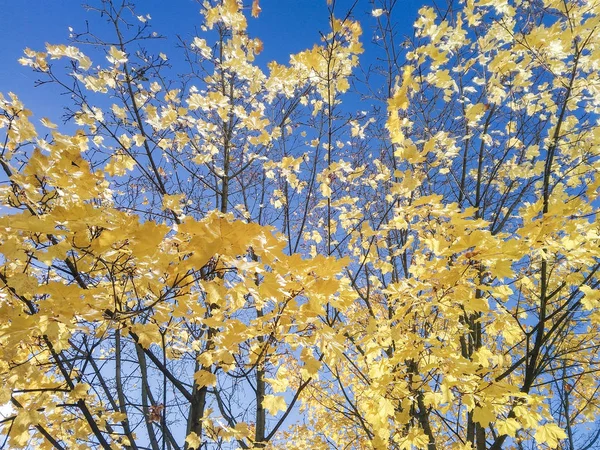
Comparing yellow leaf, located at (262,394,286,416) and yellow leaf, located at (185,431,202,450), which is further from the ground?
yellow leaf, located at (262,394,286,416)

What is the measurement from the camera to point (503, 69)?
9.27 feet

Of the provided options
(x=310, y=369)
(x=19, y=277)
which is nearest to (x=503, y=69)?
→ (x=310, y=369)

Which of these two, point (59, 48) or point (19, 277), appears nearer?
point (19, 277)

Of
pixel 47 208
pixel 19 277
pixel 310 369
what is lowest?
pixel 310 369

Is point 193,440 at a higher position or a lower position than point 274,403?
lower

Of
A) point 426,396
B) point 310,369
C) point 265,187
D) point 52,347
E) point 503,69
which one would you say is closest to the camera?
point 310,369

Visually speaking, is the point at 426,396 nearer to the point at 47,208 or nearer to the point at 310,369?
the point at 310,369

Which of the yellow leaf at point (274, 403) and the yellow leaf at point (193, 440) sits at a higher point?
the yellow leaf at point (274, 403)

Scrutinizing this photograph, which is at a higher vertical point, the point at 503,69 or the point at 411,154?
the point at 503,69

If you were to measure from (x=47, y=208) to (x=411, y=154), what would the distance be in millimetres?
1932

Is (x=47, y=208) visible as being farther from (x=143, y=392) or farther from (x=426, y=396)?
(x=143, y=392)

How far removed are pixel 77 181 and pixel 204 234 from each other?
725 millimetres

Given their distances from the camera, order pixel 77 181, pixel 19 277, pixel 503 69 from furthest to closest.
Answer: pixel 503 69 → pixel 77 181 → pixel 19 277

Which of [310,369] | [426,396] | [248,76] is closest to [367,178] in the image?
[248,76]
